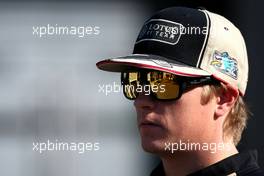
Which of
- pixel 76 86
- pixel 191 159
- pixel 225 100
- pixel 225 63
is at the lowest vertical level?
pixel 76 86

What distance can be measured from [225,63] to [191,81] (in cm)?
10

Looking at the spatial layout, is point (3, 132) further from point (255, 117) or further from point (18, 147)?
point (255, 117)

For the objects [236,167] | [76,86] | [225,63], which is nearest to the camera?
[236,167]

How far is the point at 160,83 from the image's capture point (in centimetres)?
222

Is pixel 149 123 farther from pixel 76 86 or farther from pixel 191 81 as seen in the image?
pixel 76 86

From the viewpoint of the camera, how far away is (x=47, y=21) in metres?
3.91

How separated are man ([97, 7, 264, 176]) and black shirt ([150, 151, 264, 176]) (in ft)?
0.10

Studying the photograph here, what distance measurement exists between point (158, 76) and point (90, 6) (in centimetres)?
175

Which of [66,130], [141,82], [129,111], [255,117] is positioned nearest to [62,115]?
[66,130]

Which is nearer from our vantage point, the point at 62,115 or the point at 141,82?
the point at 141,82

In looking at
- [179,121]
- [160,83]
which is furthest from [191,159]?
[160,83]

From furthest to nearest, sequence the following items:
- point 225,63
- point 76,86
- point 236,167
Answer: point 76,86, point 225,63, point 236,167

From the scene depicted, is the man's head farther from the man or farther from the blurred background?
the blurred background

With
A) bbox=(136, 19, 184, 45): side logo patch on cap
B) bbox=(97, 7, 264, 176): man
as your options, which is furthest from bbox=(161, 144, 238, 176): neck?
bbox=(136, 19, 184, 45): side logo patch on cap
